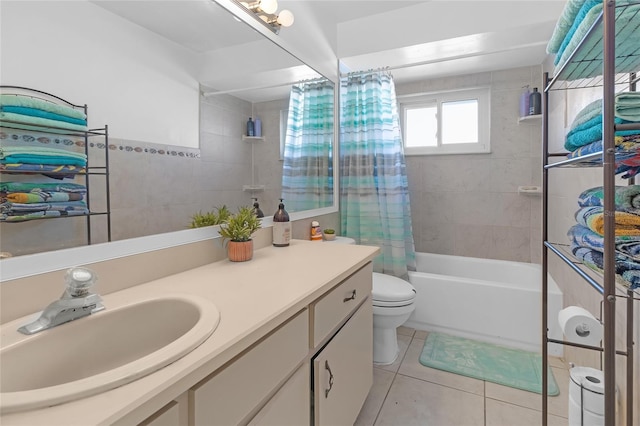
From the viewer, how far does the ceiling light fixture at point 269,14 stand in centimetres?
153

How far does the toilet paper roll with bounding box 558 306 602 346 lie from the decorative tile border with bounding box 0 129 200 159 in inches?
65.5

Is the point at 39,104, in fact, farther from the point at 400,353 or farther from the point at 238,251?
the point at 400,353

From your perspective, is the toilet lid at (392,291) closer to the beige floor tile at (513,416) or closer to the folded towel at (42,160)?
the beige floor tile at (513,416)

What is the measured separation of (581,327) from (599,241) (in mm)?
677

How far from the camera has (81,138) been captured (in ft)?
2.85

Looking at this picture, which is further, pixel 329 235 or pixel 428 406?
pixel 329 235

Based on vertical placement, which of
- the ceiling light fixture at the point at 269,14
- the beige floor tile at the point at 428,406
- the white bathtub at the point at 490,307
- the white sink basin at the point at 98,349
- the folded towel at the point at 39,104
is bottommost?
the beige floor tile at the point at 428,406

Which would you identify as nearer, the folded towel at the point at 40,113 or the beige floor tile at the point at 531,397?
the folded towel at the point at 40,113

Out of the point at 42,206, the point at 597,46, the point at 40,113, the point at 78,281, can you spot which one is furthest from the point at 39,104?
the point at 597,46

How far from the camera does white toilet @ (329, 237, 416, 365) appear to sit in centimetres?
193

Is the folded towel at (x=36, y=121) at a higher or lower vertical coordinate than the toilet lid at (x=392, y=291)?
higher

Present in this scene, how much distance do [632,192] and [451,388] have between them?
1450 millimetres

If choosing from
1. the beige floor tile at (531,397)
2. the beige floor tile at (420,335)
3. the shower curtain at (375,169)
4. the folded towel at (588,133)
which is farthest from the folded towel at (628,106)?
the beige floor tile at (420,335)

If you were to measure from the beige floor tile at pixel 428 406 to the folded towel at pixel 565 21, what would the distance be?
1.65 meters
